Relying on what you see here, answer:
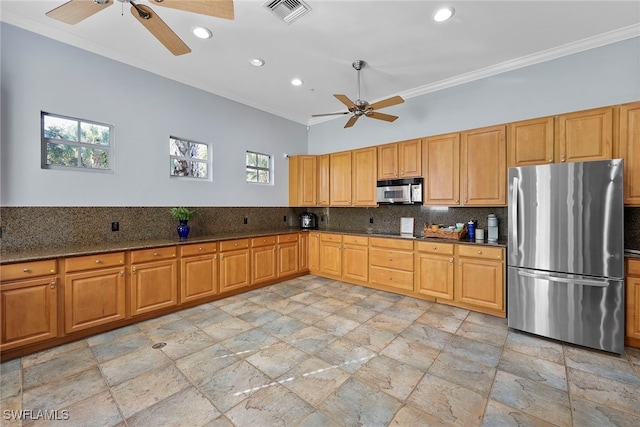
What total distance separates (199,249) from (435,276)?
330 centimetres

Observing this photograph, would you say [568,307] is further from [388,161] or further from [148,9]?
[148,9]

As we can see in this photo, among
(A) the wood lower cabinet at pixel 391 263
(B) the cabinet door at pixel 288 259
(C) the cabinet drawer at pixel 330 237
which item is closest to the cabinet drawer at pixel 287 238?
(B) the cabinet door at pixel 288 259

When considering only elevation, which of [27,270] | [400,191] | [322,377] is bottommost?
[322,377]

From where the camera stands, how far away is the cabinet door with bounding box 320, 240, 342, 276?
486 centimetres

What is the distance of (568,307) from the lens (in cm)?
265

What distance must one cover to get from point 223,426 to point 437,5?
3821 mm

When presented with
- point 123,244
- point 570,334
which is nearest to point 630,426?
point 570,334

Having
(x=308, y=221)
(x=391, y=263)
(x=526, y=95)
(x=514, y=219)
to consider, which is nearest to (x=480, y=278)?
(x=514, y=219)

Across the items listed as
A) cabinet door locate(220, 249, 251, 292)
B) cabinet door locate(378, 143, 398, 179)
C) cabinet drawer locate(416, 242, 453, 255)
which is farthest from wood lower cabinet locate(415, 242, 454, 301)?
cabinet door locate(220, 249, 251, 292)

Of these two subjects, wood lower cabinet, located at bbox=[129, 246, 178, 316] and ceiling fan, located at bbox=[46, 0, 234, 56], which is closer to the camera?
ceiling fan, located at bbox=[46, 0, 234, 56]

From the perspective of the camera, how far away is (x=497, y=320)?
3213 mm

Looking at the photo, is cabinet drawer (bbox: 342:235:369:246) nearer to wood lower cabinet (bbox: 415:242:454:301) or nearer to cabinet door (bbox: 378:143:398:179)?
wood lower cabinet (bbox: 415:242:454:301)

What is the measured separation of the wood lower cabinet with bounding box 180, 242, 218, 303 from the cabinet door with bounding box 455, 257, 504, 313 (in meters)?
3.36

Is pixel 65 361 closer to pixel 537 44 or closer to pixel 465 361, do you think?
pixel 465 361
